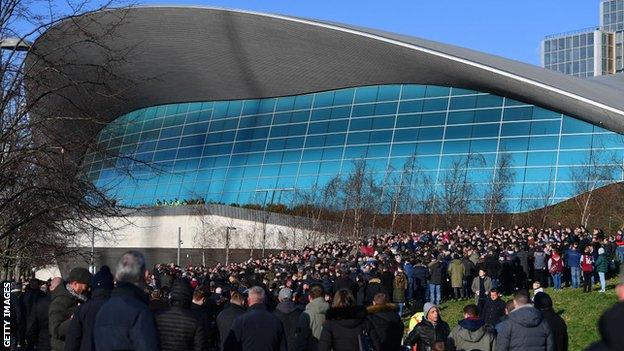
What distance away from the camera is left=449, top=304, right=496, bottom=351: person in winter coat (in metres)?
10.0

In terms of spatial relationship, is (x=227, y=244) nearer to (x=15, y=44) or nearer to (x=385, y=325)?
(x=15, y=44)

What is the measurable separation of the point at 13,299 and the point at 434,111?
38.8m

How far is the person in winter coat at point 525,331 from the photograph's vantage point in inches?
353

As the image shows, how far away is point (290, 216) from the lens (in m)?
53.6

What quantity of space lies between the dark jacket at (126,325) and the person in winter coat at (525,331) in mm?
4178

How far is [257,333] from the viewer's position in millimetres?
8766

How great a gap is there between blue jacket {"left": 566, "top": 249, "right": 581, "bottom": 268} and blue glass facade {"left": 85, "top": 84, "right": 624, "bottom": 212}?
2351cm

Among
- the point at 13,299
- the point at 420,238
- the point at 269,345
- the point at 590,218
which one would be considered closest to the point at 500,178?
the point at 590,218

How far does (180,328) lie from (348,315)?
1470mm

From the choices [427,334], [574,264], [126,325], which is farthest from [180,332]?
[574,264]

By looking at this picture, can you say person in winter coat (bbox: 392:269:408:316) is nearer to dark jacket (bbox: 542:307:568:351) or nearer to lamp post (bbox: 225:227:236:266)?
dark jacket (bbox: 542:307:568:351)

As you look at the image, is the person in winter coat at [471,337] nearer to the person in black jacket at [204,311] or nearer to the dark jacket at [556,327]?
the dark jacket at [556,327]

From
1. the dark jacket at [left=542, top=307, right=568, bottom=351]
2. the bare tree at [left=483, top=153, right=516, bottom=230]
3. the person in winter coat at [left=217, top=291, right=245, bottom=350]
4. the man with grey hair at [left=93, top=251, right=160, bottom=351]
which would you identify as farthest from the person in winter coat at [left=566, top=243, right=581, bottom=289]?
the bare tree at [left=483, top=153, right=516, bottom=230]

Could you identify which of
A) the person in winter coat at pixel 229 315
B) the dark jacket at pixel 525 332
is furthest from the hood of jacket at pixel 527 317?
the person in winter coat at pixel 229 315
